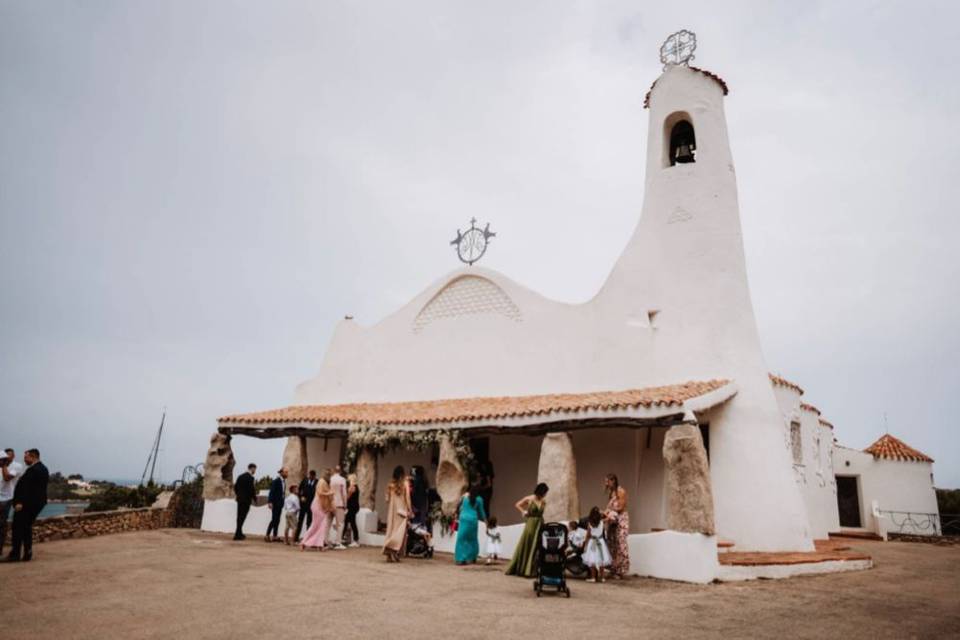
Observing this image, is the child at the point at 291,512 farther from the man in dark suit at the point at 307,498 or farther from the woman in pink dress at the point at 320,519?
the woman in pink dress at the point at 320,519

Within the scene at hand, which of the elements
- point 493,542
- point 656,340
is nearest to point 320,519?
point 493,542

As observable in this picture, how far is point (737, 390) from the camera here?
1262cm

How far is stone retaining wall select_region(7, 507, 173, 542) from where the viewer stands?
1238 cm

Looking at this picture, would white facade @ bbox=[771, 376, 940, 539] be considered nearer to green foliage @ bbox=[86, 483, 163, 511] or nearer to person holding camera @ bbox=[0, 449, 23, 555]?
person holding camera @ bbox=[0, 449, 23, 555]

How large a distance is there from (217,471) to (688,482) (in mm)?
11786

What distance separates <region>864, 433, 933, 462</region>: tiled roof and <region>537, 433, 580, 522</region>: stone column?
1504 cm

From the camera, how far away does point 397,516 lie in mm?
11164

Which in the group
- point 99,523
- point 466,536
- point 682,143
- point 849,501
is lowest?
point 99,523

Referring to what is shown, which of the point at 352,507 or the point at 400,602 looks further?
the point at 352,507

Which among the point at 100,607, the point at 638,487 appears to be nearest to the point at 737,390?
the point at 638,487

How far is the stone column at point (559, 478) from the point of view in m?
11.0

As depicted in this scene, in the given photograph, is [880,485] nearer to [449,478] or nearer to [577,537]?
[449,478]

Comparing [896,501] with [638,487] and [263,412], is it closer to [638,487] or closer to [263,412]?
[638,487]

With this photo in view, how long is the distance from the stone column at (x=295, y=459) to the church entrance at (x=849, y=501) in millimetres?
17346
